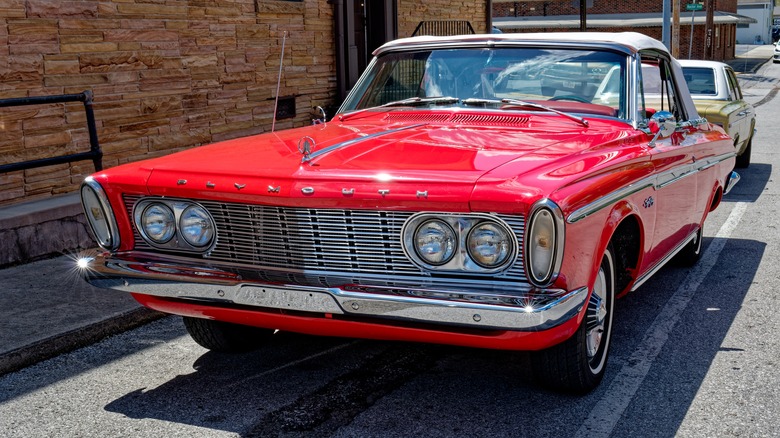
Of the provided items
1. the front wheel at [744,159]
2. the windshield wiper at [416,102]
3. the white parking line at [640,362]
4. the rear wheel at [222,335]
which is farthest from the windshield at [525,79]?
the front wheel at [744,159]

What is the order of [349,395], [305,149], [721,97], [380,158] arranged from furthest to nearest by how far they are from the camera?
[721,97] → [349,395] → [305,149] → [380,158]

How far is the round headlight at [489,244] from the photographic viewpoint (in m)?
3.74

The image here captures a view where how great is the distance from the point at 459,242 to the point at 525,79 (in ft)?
6.04

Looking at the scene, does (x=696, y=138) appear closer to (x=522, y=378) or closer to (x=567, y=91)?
(x=567, y=91)

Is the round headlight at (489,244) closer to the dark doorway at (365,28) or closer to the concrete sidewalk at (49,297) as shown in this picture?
the concrete sidewalk at (49,297)

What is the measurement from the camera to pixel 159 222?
172 inches

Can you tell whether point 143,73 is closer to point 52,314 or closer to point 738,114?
point 52,314

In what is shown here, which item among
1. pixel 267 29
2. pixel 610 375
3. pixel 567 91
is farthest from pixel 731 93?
pixel 610 375

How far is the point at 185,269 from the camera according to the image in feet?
13.9

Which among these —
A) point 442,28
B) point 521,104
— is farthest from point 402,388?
point 442,28

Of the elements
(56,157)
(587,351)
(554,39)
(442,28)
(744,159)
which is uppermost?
(554,39)

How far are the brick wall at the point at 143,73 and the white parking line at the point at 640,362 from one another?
537 cm

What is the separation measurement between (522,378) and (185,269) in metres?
1.67

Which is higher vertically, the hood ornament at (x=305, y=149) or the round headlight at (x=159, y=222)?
the hood ornament at (x=305, y=149)
